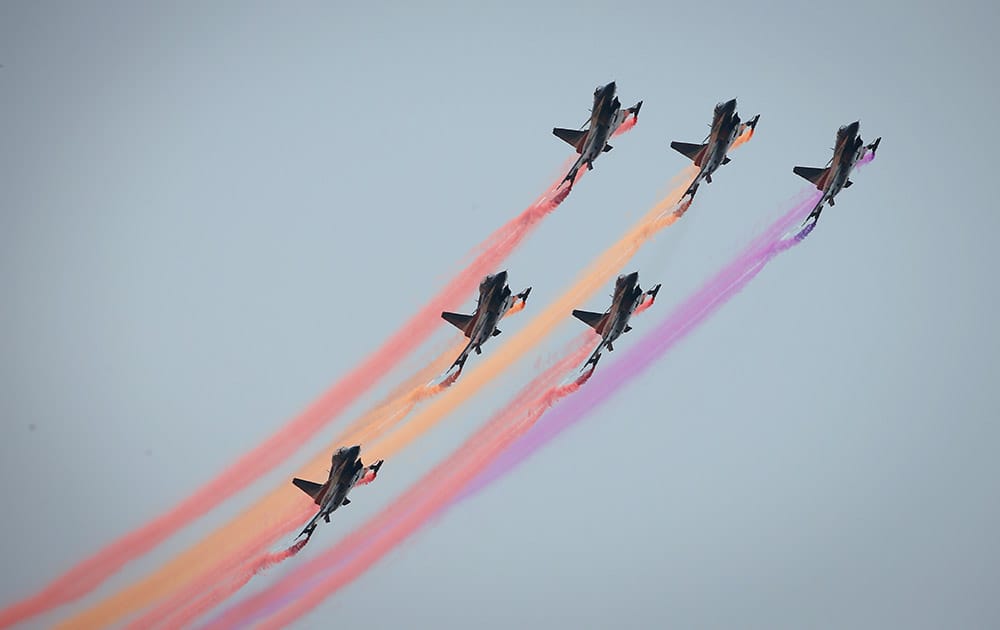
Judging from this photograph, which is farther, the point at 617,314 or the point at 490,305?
the point at 617,314

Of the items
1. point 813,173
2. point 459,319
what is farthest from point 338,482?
point 813,173

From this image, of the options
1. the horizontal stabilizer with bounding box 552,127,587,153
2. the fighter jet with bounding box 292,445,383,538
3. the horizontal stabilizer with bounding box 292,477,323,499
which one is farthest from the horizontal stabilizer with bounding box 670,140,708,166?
the horizontal stabilizer with bounding box 292,477,323,499

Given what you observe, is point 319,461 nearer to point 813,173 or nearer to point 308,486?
point 308,486

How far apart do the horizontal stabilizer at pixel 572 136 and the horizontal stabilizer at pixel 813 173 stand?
12.3m

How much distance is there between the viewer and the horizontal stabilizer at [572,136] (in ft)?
256

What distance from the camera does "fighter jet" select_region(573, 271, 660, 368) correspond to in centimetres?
7756

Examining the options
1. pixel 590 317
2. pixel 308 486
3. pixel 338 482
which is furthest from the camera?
pixel 590 317

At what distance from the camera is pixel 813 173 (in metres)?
80.1

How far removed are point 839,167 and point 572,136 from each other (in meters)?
15.1

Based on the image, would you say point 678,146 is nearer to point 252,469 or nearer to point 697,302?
point 697,302

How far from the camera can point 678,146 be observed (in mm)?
79812

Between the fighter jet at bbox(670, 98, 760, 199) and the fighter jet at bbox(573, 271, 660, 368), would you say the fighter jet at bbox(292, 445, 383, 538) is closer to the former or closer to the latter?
the fighter jet at bbox(573, 271, 660, 368)

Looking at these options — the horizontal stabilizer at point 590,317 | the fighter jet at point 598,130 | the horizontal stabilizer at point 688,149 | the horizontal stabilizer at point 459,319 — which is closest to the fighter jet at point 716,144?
the horizontal stabilizer at point 688,149

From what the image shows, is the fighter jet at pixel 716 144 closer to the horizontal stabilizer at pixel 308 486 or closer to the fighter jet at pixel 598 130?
the fighter jet at pixel 598 130
